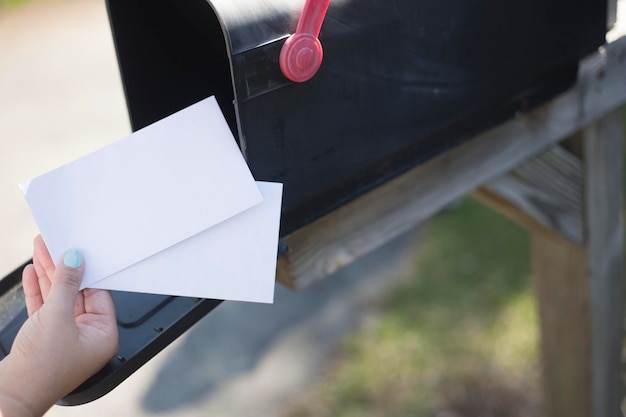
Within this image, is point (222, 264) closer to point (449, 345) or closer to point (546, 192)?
point (546, 192)

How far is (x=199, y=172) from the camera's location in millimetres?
745

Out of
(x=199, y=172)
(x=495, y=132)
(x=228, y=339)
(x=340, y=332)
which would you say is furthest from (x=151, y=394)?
(x=199, y=172)

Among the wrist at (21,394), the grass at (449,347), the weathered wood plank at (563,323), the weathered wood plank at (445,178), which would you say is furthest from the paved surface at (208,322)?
the wrist at (21,394)

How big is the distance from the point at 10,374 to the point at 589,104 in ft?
3.33

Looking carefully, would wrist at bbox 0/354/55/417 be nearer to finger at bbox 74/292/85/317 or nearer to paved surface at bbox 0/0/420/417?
finger at bbox 74/292/85/317

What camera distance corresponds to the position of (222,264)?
0.74 metres

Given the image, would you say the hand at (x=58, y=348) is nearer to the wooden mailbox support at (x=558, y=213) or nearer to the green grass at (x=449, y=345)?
the wooden mailbox support at (x=558, y=213)

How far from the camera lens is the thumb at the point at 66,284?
697mm

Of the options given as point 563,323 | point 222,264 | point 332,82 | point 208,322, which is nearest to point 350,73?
point 332,82

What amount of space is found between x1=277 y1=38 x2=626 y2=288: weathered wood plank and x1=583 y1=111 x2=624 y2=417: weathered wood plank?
12 cm

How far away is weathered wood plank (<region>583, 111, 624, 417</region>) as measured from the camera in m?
1.43

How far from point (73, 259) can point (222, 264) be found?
0.15 metres

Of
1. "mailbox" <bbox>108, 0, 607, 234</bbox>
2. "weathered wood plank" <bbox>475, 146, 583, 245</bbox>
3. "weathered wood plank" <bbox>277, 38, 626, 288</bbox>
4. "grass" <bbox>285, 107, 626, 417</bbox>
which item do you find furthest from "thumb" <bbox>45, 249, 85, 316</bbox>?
"grass" <bbox>285, 107, 626, 417</bbox>

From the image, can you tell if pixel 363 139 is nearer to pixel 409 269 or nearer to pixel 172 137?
pixel 172 137
